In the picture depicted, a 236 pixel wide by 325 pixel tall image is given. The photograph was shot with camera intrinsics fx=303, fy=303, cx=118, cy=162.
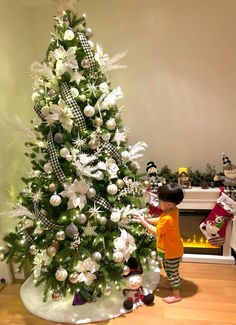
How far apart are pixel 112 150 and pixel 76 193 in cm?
39

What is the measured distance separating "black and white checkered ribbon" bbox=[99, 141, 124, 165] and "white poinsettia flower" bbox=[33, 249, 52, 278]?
0.78 metres

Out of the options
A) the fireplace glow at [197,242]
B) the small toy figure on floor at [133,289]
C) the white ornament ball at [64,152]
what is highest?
the white ornament ball at [64,152]

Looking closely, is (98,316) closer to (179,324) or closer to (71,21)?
(179,324)

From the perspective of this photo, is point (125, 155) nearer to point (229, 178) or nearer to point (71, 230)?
point (71, 230)

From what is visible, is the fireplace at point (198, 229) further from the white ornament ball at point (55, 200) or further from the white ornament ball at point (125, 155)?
the white ornament ball at point (55, 200)

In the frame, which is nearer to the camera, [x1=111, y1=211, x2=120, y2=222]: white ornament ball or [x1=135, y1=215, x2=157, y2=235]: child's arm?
[x1=111, y1=211, x2=120, y2=222]: white ornament ball

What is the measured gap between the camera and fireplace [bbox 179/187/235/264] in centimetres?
265

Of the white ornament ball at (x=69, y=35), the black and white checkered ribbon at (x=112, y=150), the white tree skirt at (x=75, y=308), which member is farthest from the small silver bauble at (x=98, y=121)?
the white tree skirt at (x=75, y=308)

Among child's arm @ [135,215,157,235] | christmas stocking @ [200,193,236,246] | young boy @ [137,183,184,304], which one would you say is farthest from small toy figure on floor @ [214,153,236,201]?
child's arm @ [135,215,157,235]

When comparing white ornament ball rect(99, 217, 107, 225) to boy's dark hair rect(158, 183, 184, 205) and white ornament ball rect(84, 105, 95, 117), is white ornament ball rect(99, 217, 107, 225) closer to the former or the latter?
boy's dark hair rect(158, 183, 184, 205)

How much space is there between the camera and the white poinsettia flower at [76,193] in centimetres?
191

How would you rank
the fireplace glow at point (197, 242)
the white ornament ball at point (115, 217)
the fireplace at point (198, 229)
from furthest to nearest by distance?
the fireplace glow at point (197, 242), the fireplace at point (198, 229), the white ornament ball at point (115, 217)

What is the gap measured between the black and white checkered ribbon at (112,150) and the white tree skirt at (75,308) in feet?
3.23

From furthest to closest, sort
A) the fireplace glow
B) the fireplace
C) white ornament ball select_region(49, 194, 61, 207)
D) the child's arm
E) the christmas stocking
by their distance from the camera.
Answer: the fireplace glow
the fireplace
the christmas stocking
the child's arm
white ornament ball select_region(49, 194, 61, 207)
